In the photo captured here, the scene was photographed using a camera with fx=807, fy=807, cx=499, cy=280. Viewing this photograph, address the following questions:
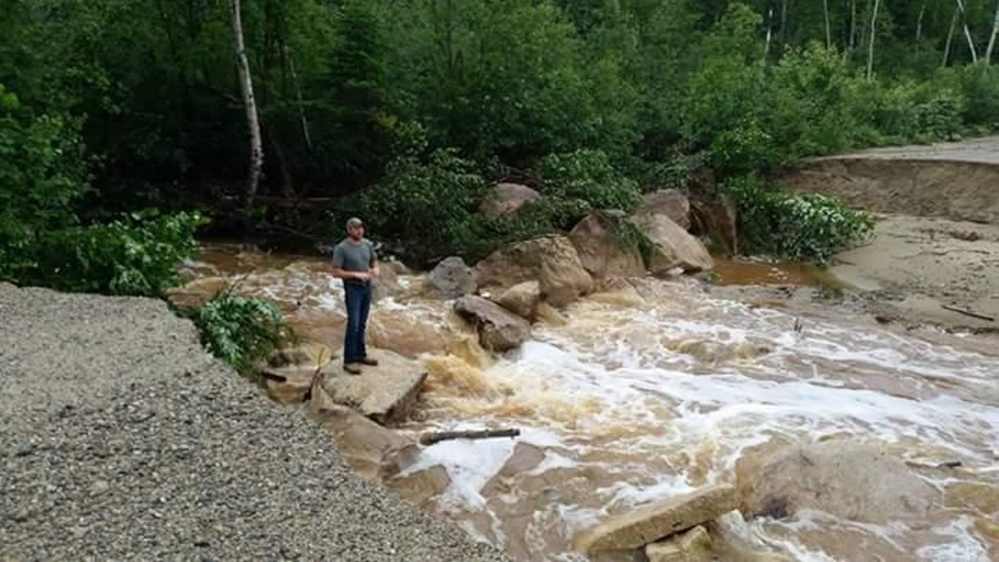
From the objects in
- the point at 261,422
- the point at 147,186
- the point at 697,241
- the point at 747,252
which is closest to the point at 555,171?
the point at 697,241

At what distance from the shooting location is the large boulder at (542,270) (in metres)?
12.5

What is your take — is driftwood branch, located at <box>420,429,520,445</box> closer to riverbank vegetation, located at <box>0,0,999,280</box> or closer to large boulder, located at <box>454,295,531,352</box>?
large boulder, located at <box>454,295,531,352</box>

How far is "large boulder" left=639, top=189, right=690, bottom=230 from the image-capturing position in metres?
16.5

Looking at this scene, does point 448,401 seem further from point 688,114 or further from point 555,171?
point 688,114

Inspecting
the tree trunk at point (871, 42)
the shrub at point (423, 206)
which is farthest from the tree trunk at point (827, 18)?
the shrub at point (423, 206)

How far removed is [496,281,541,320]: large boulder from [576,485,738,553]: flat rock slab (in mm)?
5304

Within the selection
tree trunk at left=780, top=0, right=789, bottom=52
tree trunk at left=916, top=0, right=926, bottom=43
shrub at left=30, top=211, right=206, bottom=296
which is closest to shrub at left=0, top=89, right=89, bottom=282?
shrub at left=30, top=211, right=206, bottom=296

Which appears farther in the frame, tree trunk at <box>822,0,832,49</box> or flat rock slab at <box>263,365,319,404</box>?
tree trunk at <box>822,0,832,49</box>

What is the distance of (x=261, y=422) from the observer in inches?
232

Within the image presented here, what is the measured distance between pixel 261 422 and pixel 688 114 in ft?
53.9

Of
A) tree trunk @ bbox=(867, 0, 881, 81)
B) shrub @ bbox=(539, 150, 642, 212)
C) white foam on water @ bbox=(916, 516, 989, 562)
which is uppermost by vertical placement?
tree trunk @ bbox=(867, 0, 881, 81)

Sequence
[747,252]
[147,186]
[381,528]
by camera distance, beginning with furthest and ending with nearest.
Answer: [747,252], [147,186], [381,528]

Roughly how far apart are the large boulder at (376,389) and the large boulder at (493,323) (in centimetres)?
179

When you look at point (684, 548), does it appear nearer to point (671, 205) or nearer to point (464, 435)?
point (464, 435)
